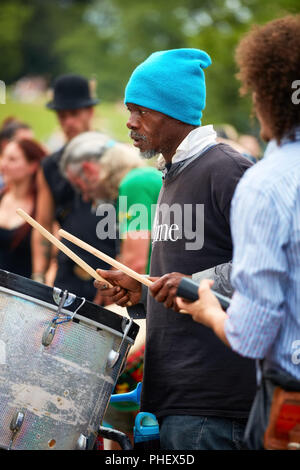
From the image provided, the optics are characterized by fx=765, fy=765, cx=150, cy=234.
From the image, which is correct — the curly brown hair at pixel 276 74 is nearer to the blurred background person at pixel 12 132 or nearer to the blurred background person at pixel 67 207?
the blurred background person at pixel 67 207

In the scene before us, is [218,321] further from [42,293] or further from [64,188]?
[64,188]

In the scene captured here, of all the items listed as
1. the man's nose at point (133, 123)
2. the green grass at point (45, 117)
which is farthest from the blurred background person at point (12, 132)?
the green grass at point (45, 117)

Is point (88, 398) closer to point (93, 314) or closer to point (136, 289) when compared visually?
point (93, 314)

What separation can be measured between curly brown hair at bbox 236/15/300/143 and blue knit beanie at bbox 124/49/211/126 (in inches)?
33.2

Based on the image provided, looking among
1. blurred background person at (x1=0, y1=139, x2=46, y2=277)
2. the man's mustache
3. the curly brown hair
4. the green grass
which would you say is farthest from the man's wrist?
the green grass

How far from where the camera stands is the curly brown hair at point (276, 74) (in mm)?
2219

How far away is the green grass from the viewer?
21531 millimetres

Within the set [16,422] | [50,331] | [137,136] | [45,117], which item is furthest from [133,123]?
[45,117]

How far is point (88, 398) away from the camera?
2859 millimetres

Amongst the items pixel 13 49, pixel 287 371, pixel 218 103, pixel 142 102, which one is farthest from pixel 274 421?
pixel 13 49

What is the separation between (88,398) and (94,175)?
2.82 metres

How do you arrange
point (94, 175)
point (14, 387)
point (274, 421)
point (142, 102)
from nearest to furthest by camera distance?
point (274, 421) < point (14, 387) < point (142, 102) < point (94, 175)

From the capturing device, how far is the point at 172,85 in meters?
3.13

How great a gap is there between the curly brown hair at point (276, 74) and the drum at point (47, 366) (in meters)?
1.05
